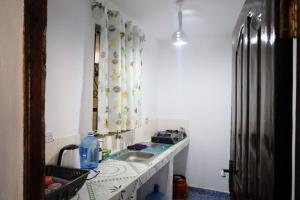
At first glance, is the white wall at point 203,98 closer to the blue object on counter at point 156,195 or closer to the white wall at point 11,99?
the blue object on counter at point 156,195

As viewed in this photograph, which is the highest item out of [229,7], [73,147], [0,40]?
[229,7]

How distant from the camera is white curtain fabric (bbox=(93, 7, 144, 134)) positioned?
6.07 ft

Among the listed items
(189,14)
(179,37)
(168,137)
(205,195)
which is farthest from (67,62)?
(205,195)

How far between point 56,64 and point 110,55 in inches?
24.1

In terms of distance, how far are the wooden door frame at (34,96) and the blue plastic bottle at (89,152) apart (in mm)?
982

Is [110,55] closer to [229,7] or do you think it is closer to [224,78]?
[229,7]

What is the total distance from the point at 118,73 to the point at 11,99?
55.5 inches

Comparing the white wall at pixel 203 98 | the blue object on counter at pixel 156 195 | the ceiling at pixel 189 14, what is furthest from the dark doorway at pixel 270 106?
the white wall at pixel 203 98

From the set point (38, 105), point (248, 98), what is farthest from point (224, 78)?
point (38, 105)

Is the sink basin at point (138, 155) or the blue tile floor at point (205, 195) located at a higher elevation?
the sink basin at point (138, 155)

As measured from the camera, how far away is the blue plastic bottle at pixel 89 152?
166 cm

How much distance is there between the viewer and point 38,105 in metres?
0.68

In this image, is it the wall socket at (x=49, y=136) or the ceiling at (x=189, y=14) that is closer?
the wall socket at (x=49, y=136)

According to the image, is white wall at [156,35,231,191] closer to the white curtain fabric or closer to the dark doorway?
the white curtain fabric
